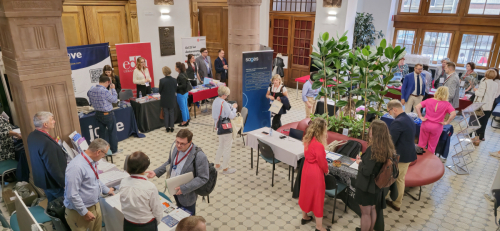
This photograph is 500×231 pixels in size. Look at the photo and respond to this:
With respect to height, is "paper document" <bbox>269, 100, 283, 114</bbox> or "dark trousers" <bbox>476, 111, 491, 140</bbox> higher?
"paper document" <bbox>269, 100, 283, 114</bbox>

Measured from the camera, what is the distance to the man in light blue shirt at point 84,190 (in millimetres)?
3242

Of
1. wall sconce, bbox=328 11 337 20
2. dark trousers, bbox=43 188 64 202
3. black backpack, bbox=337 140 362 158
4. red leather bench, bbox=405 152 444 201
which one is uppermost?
wall sconce, bbox=328 11 337 20

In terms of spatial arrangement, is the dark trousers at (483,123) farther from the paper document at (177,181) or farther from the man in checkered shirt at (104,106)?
the man in checkered shirt at (104,106)

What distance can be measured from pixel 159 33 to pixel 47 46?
21.4 feet

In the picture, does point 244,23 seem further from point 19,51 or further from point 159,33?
point 19,51

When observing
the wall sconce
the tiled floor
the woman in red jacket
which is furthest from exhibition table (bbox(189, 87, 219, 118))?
the woman in red jacket

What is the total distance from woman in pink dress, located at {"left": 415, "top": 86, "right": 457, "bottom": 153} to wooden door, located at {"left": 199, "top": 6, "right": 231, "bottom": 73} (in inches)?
316

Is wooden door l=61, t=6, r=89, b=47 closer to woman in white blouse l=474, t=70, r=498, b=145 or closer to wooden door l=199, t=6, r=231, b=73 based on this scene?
wooden door l=199, t=6, r=231, b=73

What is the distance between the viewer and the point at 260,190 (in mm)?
5578

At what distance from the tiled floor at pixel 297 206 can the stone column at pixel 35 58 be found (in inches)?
75.8

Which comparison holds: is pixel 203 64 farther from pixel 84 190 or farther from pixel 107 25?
pixel 84 190

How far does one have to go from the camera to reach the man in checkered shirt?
19.8ft

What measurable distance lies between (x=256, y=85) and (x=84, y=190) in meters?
4.92

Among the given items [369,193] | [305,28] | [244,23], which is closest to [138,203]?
[369,193]
